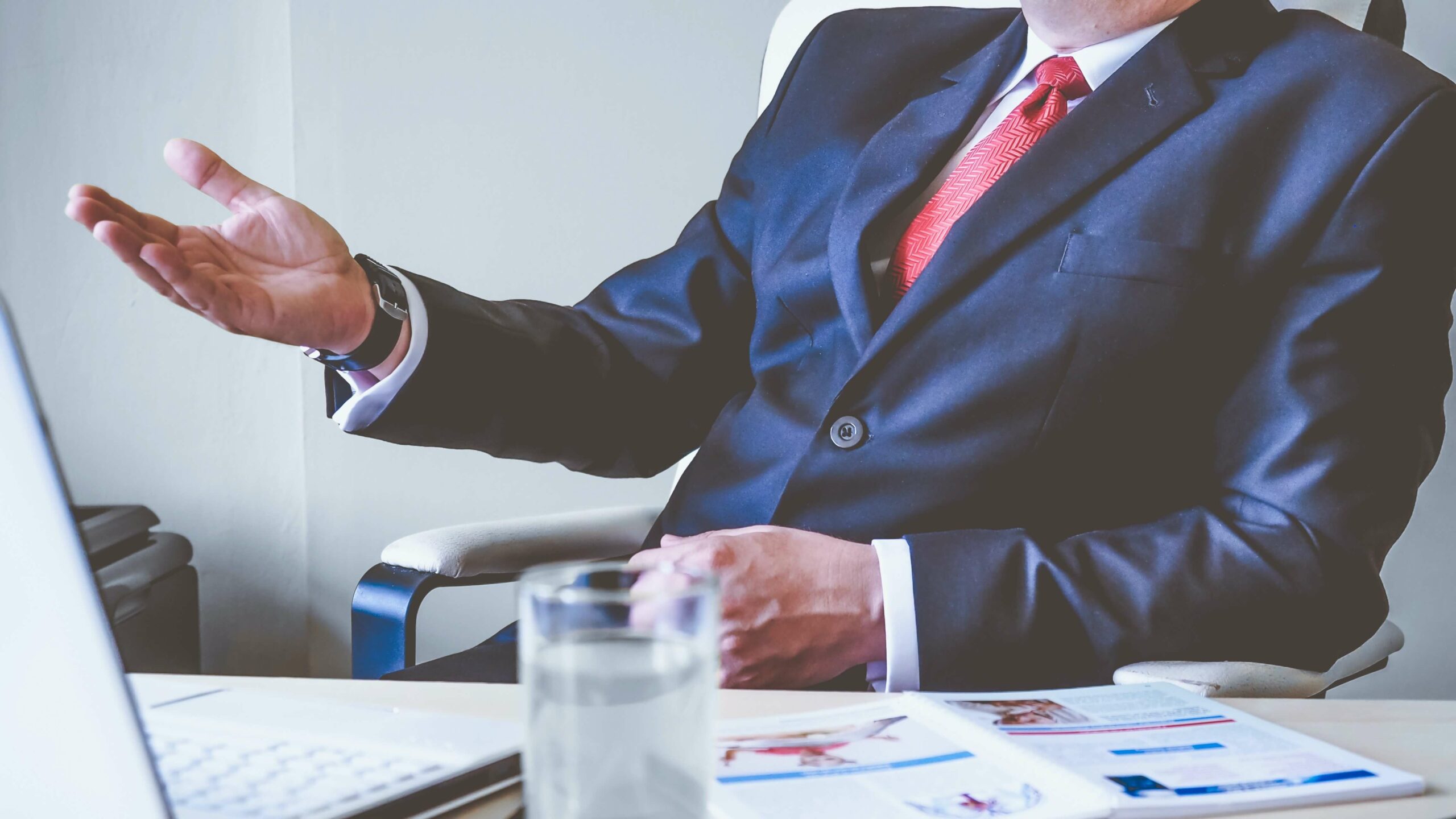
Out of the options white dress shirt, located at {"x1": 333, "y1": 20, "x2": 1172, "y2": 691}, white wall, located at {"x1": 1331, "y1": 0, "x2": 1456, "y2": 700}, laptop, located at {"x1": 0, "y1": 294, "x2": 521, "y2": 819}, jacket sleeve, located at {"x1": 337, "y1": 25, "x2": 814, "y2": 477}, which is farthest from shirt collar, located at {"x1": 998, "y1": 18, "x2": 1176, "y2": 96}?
laptop, located at {"x1": 0, "y1": 294, "x2": 521, "y2": 819}

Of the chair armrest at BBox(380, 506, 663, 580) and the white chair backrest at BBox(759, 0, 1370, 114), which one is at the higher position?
the white chair backrest at BBox(759, 0, 1370, 114)

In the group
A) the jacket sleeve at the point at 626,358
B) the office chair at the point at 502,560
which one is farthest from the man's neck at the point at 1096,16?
the jacket sleeve at the point at 626,358

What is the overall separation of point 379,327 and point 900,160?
526 mm

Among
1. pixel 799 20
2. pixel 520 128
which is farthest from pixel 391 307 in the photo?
pixel 520 128

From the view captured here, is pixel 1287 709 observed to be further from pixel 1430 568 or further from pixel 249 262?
pixel 1430 568

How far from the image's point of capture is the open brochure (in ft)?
1.56

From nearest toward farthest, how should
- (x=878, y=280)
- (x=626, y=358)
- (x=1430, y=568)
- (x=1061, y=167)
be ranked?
1. (x=1061, y=167)
2. (x=878, y=280)
3. (x=626, y=358)
4. (x=1430, y=568)

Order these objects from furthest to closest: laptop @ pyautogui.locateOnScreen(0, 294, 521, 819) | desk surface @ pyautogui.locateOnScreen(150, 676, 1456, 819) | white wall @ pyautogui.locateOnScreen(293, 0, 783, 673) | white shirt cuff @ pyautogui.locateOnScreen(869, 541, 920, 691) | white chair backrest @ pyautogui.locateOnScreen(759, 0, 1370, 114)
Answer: white wall @ pyautogui.locateOnScreen(293, 0, 783, 673) < white chair backrest @ pyautogui.locateOnScreen(759, 0, 1370, 114) < white shirt cuff @ pyautogui.locateOnScreen(869, 541, 920, 691) < desk surface @ pyautogui.locateOnScreen(150, 676, 1456, 819) < laptop @ pyautogui.locateOnScreen(0, 294, 521, 819)

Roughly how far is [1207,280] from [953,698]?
493mm

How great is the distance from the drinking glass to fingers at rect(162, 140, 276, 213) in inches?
25.3

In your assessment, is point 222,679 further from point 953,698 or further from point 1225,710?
point 1225,710

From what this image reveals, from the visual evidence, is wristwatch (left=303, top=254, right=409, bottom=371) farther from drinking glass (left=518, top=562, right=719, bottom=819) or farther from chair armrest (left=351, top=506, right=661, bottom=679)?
drinking glass (left=518, top=562, right=719, bottom=819)

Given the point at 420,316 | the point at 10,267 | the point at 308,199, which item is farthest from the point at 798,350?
the point at 10,267

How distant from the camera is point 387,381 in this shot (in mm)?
1015
